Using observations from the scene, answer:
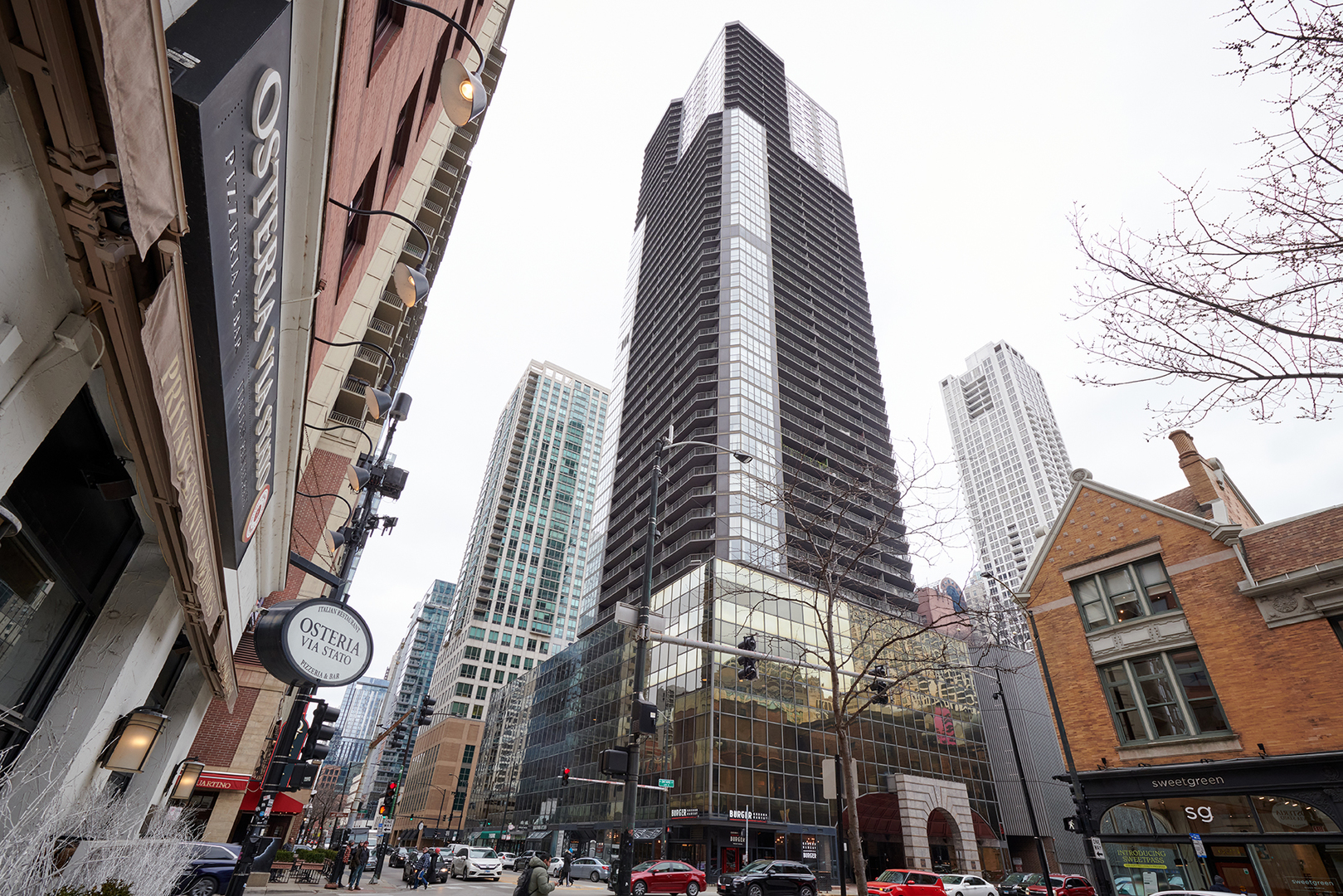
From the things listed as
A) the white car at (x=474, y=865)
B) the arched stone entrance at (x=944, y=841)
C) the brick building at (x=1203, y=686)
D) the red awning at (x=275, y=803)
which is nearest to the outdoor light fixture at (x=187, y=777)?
the red awning at (x=275, y=803)

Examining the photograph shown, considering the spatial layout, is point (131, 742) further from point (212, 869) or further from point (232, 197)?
point (212, 869)

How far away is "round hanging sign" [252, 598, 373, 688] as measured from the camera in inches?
289

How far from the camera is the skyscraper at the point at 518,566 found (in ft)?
324

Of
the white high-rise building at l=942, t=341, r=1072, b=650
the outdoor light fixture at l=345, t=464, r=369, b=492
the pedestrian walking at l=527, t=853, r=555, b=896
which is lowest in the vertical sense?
the pedestrian walking at l=527, t=853, r=555, b=896

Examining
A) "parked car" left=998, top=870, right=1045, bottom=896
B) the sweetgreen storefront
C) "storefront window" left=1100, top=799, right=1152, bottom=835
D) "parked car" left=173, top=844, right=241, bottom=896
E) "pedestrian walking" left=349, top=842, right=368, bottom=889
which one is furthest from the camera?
"parked car" left=998, top=870, right=1045, bottom=896

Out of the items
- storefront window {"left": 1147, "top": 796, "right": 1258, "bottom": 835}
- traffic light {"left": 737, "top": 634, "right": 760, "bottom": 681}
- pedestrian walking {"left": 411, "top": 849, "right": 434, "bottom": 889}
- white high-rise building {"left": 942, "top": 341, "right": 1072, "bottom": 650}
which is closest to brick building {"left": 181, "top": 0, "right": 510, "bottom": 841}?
pedestrian walking {"left": 411, "top": 849, "right": 434, "bottom": 889}

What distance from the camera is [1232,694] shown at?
1955 centimetres

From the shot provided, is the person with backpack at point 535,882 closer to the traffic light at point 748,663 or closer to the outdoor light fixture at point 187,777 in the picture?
the traffic light at point 748,663

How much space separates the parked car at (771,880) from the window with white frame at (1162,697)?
13705 millimetres

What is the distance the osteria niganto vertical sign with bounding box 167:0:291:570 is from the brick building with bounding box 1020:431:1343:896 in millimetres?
26692

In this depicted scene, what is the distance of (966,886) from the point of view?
28.3 metres

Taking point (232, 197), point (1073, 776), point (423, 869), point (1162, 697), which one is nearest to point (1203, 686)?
point (1162, 697)

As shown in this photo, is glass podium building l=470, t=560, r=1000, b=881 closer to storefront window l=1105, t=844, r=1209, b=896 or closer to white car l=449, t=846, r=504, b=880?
white car l=449, t=846, r=504, b=880

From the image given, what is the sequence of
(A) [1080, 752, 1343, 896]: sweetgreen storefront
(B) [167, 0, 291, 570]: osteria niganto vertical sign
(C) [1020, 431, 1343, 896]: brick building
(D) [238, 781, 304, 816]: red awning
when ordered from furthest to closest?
1. (D) [238, 781, 304, 816]: red awning
2. (C) [1020, 431, 1343, 896]: brick building
3. (A) [1080, 752, 1343, 896]: sweetgreen storefront
4. (B) [167, 0, 291, 570]: osteria niganto vertical sign
